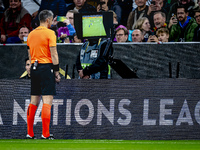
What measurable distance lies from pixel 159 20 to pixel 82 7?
5.56 feet

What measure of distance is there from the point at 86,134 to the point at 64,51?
10.6ft

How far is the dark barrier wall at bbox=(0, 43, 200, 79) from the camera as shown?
764 cm

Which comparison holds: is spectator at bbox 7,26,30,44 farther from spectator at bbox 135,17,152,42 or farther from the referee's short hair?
the referee's short hair

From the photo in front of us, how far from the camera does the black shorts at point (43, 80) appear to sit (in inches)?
191

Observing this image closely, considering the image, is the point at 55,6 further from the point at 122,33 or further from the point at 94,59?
the point at 94,59

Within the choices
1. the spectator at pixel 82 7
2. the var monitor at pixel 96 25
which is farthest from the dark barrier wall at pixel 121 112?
the spectator at pixel 82 7

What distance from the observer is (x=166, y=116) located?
5262 millimetres

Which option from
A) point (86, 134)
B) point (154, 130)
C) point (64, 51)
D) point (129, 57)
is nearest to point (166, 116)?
point (154, 130)

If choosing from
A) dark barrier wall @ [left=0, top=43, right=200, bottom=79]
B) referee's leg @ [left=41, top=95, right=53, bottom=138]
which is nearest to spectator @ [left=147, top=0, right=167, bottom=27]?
dark barrier wall @ [left=0, top=43, right=200, bottom=79]

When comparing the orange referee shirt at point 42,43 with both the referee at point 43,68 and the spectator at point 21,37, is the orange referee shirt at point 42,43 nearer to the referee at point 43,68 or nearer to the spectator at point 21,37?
the referee at point 43,68

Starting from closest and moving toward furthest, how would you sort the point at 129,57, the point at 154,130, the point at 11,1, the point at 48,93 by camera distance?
the point at 48,93
the point at 154,130
the point at 129,57
the point at 11,1

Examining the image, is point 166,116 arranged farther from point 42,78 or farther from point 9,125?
point 9,125

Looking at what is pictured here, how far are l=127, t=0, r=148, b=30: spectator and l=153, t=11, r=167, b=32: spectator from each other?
24 centimetres

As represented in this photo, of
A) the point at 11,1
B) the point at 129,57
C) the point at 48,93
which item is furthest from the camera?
the point at 11,1
